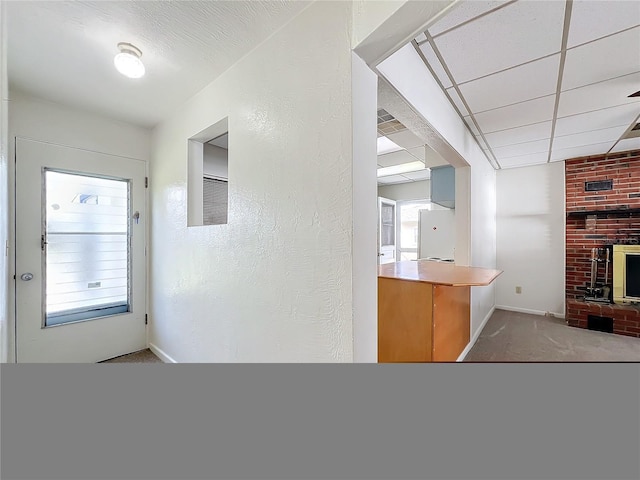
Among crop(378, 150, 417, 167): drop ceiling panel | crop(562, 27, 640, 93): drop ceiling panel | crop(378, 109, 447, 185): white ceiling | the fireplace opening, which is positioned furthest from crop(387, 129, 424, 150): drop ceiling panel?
the fireplace opening

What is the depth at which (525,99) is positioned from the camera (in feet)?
6.73

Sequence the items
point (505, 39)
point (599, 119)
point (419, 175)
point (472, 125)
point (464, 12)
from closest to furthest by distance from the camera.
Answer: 1. point (464, 12)
2. point (505, 39)
3. point (599, 119)
4. point (472, 125)
5. point (419, 175)

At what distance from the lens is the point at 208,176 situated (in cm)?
267

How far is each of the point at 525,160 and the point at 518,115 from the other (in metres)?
1.88

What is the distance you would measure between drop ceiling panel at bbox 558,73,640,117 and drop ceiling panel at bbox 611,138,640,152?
139 centimetres

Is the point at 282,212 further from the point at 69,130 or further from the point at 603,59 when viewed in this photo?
the point at 69,130

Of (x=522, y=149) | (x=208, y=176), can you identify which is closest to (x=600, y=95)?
(x=522, y=149)

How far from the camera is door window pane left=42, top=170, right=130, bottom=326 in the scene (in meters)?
2.15

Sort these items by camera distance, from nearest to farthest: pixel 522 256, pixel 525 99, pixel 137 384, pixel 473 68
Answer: pixel 137 384 < pixel 473 68 < pixel 525 99 < pixel 522 256

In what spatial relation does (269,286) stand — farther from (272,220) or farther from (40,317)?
(40,317)

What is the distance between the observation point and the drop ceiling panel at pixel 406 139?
2822mm

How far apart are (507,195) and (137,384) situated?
5208 millimetres

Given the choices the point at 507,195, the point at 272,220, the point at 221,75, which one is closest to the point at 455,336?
the point at 272,220

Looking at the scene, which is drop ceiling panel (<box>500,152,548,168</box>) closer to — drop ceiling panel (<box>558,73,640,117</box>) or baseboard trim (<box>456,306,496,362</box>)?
drop ceiling panel (<box>558,73,640,117</box>)
